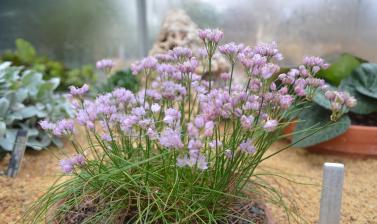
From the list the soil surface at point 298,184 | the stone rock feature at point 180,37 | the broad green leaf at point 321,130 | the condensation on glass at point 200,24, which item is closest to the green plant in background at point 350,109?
the broad green leaf at point 321,130

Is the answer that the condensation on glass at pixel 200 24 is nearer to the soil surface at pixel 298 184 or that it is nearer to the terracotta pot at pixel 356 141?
the terracotta pot at pixel 356 141

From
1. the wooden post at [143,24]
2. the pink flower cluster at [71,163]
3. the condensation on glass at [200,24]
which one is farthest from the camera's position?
the wooden post at [143,24]

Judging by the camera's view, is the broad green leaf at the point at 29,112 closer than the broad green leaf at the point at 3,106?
No

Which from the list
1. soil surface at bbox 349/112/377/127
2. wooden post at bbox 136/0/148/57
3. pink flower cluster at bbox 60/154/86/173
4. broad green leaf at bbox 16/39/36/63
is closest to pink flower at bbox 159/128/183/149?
pink flower cluster at bbox 60/154/86/173

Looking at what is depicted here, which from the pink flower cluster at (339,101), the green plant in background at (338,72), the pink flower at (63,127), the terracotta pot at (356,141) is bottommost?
the terracotta pot at (356,141)

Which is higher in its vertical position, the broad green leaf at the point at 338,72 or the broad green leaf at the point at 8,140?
the broad green leaf at the point at 338,72

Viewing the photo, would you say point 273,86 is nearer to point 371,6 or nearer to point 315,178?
point 315,178

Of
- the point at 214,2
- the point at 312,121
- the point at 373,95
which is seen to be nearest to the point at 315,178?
the point at 312,121
